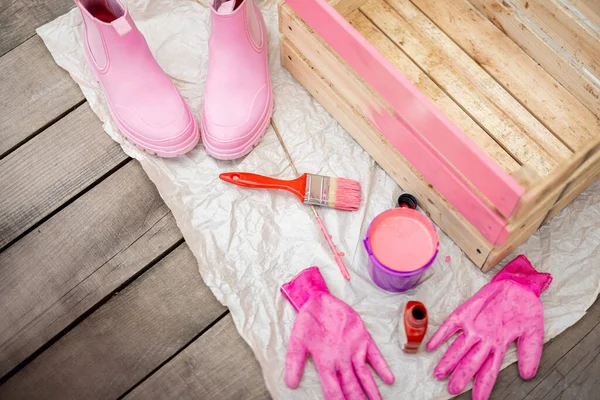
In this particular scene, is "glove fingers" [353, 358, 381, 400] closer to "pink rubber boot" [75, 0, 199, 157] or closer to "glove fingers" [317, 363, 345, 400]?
"glove fingers" [317, 363, 345, 400]

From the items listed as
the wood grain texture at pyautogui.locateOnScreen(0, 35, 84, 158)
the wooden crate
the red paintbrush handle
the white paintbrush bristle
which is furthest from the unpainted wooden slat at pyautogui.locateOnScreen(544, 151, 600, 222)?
the wood grain texture at pyautogui.locateOnScreen(0, 35, 84, 158)

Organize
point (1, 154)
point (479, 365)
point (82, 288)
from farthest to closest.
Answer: point (1, 154) → point (82, 288) → point (479, 365)

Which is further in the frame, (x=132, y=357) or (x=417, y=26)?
(x=417, y=26)

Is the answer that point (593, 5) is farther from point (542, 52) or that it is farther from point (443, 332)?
point (443, 332)

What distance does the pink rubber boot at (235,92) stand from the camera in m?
1.31

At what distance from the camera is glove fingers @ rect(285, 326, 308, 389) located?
3.88ft

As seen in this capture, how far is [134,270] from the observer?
4.27 ft

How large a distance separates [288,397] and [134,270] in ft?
1.23

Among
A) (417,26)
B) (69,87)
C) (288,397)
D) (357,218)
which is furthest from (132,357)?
(417,26)

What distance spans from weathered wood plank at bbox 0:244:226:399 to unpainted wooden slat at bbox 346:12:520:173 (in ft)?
1.82

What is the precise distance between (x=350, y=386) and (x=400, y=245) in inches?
10.1

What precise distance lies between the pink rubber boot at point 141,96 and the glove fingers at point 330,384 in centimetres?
50

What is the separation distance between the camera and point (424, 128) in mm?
1123

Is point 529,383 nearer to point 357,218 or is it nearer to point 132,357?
point 357,218
